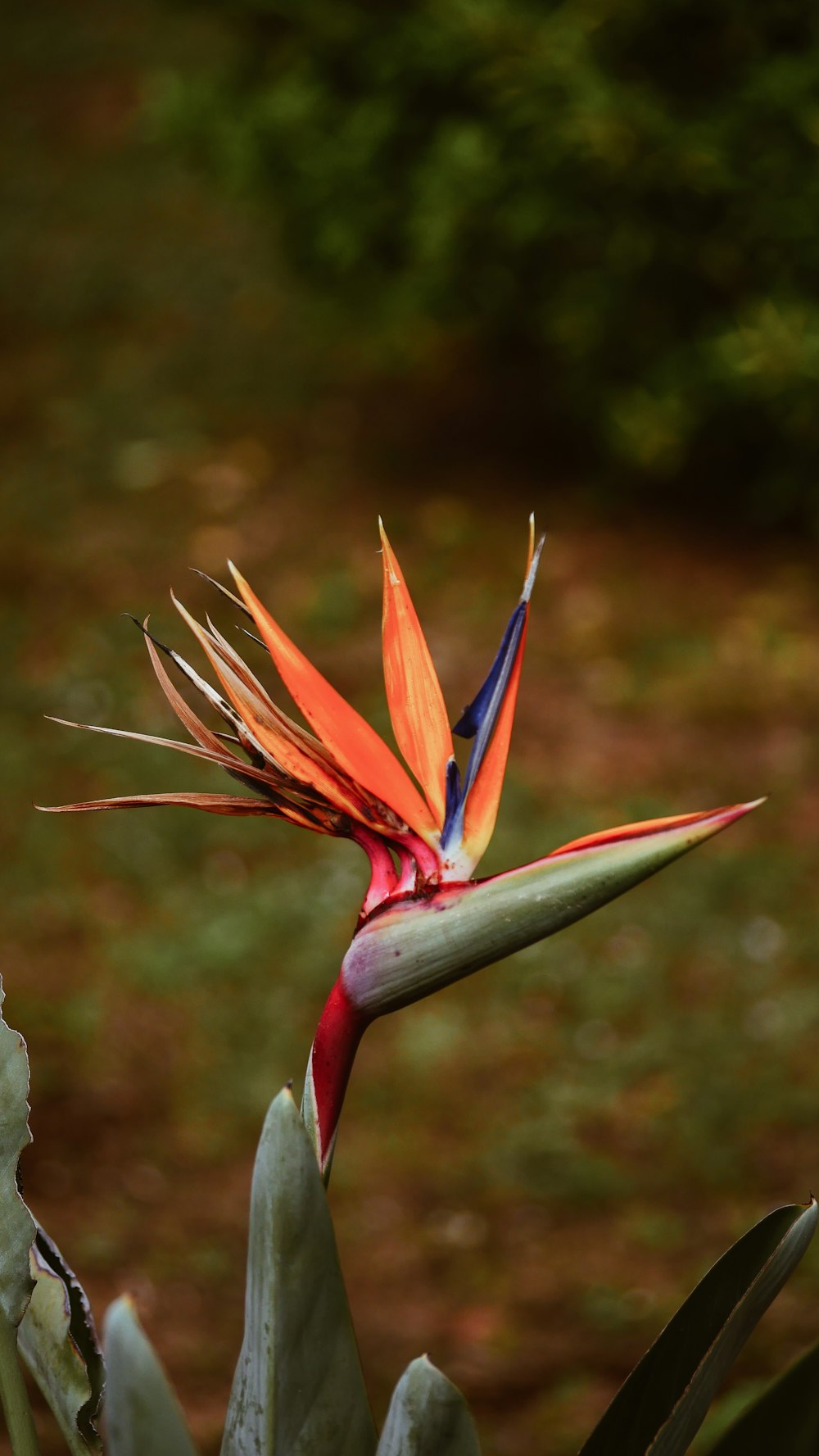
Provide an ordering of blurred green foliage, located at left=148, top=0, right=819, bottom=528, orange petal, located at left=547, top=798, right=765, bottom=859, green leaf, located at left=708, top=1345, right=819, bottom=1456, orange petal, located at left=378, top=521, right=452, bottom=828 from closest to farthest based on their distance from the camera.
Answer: orange petal, located at left=547, top=798, right=765, bottom=859 < orange petal, located at left=378, top=521, right=452, bottom=828 < green leaf, located at left=708, top=1345, right=819, bottom=1456 < blurred green foliage, located at left=148, top=0, right=819, bottom=528

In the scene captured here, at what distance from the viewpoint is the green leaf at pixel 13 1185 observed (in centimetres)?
78

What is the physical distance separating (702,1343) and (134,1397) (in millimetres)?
322

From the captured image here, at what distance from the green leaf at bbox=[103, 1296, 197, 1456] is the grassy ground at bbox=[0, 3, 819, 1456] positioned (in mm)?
1291

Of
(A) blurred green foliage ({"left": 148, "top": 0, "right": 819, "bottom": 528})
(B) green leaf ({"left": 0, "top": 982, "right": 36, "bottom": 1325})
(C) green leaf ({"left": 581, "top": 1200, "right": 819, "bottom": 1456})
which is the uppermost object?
(A) blurred green foliage ({"left": 148, "top": 0, "right": 819, "bottom": 528})

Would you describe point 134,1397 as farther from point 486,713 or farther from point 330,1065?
point 486,713

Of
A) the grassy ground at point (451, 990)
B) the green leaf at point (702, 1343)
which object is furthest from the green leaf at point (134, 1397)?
the grassy ground at point (451, 990)

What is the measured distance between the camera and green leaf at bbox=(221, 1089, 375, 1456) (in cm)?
71

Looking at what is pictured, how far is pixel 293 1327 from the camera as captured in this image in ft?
2.44

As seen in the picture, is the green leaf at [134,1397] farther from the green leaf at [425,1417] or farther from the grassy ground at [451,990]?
the grassy ground at [451,990]

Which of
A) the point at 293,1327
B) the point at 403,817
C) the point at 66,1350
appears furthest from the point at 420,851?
the point at 66,1350

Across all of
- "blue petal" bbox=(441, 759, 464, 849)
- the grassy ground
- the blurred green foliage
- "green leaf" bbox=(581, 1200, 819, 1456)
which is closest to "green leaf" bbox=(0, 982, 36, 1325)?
"blue petal" bbox=(441, 759, 464, 849)

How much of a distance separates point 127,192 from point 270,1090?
18.6ft

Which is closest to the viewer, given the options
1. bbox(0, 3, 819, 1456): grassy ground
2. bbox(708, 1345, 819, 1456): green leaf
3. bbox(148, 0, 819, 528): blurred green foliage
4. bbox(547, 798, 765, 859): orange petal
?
bbox(547, 798, 765, 859): orange petal

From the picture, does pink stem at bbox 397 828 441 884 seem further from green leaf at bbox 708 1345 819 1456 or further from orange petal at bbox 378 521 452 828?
green leaf at bbox 708 1345 819 1456
